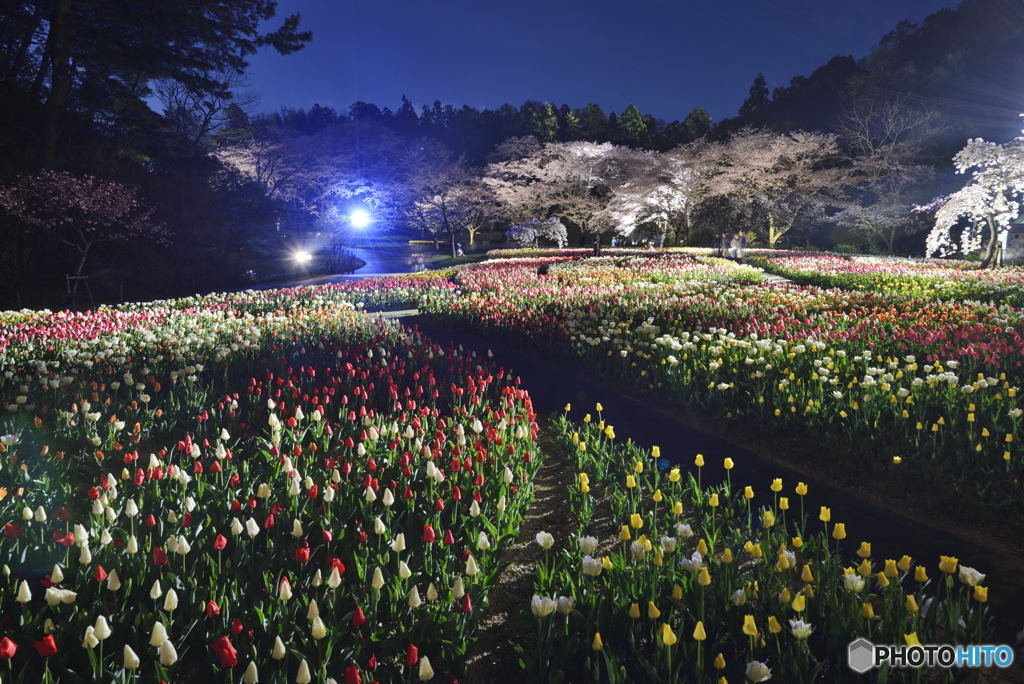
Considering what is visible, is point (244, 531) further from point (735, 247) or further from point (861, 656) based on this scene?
point (735, 247)

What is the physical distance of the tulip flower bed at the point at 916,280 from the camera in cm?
1169

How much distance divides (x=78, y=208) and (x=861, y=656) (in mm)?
24581

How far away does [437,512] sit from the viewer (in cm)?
300

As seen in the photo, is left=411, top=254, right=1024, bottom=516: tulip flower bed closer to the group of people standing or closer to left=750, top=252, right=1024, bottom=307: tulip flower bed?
left=750, top=252, right=1024, bottom=307: tulip flower bed

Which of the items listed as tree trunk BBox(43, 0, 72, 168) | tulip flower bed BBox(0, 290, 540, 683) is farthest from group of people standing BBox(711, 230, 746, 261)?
tree trunk BBox(43, 0, 72, 168)

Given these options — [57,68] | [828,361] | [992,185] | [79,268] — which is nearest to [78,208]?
[79,268]

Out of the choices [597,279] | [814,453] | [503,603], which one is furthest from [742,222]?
[503,603]

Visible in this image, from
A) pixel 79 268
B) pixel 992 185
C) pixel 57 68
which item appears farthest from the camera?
pixel 992 185

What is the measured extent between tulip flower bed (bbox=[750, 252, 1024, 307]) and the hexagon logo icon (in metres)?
10.9

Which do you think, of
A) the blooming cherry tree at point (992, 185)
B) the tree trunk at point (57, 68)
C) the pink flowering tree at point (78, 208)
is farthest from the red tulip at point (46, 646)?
the blooming cherry tree at point (992, 185)

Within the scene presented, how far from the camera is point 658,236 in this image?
43.5m

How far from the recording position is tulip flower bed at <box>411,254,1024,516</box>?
13.4ft

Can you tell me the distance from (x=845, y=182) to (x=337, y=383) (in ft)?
134

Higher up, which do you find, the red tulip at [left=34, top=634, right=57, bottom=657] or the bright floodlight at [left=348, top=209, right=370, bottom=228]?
the bright floodlight at [left=348, top=209, right=370, bottom=228]
